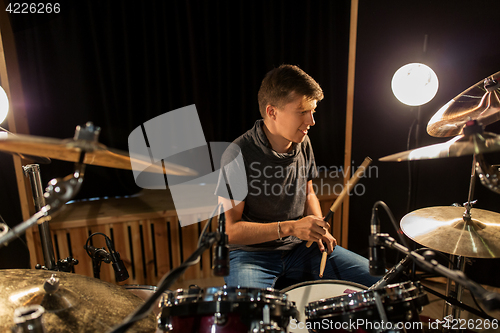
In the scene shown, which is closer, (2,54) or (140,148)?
(2,54)

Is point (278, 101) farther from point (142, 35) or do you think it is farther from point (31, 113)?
point (31, 113)

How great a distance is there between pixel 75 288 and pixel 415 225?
48.8 inches

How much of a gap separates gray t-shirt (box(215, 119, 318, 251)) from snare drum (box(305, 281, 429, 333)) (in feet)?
1.99

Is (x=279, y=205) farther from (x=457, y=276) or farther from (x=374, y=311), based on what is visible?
(x=457, y=276)

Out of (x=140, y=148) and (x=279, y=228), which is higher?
(x=140, y=148)

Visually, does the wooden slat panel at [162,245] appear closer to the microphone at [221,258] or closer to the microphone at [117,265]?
the microphone at [117,265]

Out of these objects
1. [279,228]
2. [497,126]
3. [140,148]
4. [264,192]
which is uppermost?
[497,126]

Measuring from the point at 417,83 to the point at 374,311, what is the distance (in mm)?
1417

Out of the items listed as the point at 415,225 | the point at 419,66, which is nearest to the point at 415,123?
Answer: the point at 419,66

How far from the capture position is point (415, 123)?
1919mm

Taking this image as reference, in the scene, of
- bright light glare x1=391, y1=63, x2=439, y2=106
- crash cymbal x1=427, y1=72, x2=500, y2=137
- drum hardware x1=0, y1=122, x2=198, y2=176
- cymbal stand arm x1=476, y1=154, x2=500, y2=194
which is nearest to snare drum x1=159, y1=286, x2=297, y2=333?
drum hardware x1=0, y1=122, x2=198, y2=176

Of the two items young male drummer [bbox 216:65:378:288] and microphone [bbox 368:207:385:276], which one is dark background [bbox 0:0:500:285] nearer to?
young male drummer [bbox 216:65:378:288]

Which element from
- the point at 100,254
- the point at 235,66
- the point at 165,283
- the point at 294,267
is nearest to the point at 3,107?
the point at 100,254

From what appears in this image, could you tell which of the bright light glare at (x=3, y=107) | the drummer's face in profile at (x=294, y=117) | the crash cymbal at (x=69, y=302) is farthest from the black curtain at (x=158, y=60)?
the crash cymbal at (x=69, y=302)
